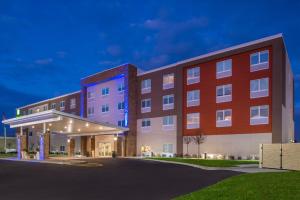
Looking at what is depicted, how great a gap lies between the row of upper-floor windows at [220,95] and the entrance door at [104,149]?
30.3 feet

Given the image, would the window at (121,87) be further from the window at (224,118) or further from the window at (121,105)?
the window at (224,118)

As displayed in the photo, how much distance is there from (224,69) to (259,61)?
476 centimetres

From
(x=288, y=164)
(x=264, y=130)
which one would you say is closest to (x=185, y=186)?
(x=288, y=164)

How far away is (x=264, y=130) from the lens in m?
34.4

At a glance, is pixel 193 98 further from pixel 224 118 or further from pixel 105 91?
pixel 105 91

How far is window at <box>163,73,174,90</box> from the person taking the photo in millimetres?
45625

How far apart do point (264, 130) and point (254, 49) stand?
9.58 metres

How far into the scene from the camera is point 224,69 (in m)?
39.4

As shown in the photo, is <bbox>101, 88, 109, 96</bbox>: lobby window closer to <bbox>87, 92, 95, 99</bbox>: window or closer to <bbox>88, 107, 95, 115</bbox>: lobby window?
<bbox>87, 92, 95, 99</bbox>: window

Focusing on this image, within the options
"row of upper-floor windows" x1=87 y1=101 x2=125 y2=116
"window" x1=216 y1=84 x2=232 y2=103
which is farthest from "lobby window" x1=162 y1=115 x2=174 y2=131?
"window" x1=216 y1=84 x2=232 y2=103

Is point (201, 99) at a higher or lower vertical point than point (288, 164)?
higher

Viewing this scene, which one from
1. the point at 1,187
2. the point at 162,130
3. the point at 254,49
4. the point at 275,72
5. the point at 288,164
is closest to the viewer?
the point at 1,187

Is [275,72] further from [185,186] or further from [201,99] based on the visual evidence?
[185,186]

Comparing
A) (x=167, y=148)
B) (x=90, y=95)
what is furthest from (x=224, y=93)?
(x=90, y=95)
